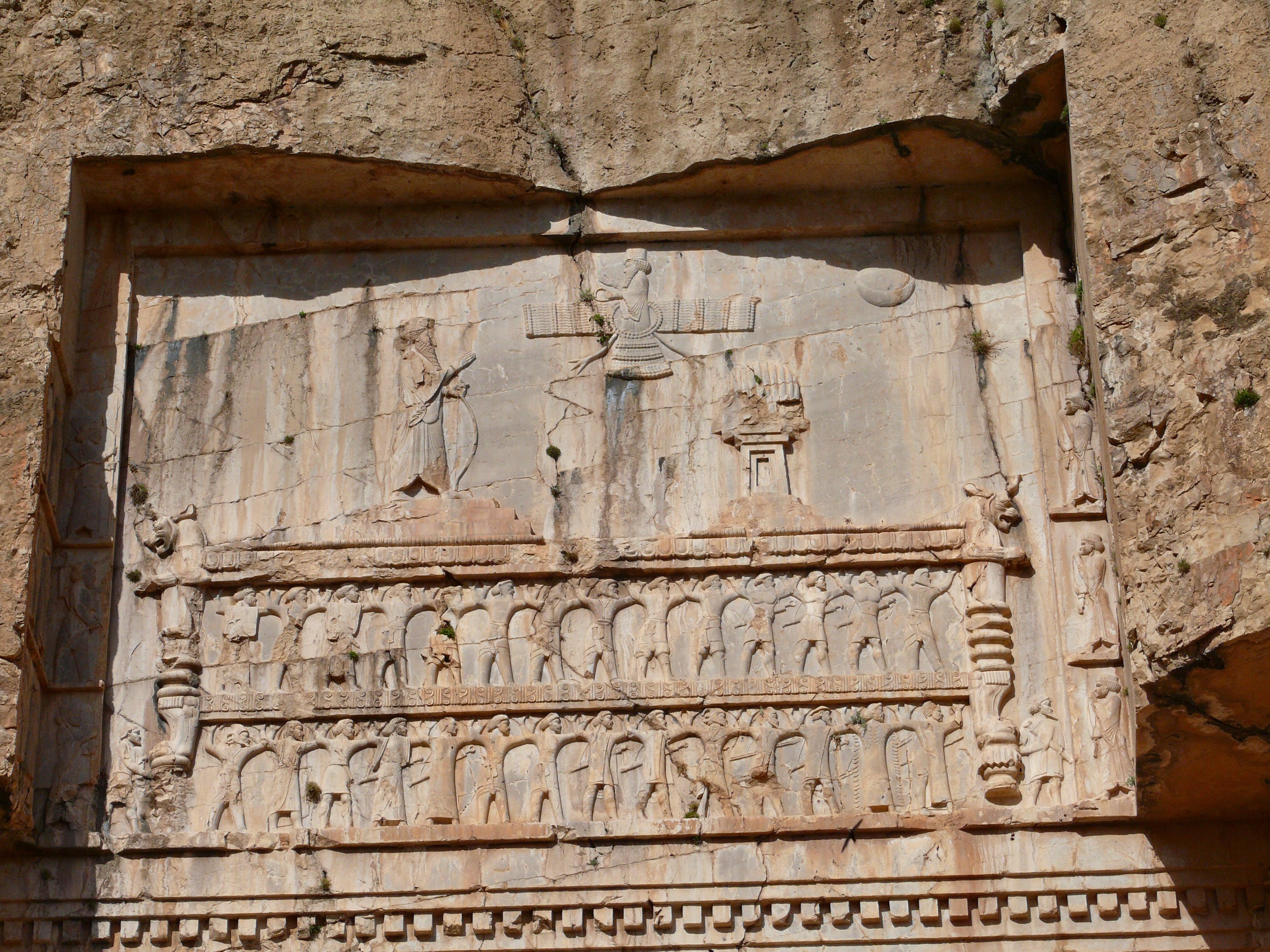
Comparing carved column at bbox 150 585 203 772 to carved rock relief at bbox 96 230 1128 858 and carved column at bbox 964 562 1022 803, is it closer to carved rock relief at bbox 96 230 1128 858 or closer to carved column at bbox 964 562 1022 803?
carved rock relief at bbox 96 230 1128 858

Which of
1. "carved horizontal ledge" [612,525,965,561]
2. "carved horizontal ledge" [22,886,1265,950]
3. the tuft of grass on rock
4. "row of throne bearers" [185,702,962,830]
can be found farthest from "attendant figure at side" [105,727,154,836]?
the tuft of grass on rock

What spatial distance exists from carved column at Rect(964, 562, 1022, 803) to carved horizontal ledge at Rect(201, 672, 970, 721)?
0.12m

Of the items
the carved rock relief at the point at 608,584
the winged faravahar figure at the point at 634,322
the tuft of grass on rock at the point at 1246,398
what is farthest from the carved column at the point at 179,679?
the tuft of grass on rock at the point at 1246,398

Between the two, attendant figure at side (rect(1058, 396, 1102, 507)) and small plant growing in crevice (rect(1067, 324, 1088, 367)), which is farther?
small plant growing in crevice (rect(1067, 324, 1088, 367))

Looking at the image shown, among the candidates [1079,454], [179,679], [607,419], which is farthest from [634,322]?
[179,679]

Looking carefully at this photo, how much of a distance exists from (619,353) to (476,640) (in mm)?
1796

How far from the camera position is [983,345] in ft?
35.4

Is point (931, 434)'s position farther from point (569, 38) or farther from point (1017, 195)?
point (569, 38)

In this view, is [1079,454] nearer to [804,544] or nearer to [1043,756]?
[804,544]

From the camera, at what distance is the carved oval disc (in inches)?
432

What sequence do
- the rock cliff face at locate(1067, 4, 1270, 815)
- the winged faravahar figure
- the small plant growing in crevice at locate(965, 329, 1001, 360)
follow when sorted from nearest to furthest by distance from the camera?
the rock cliff face at locate(1067, 4, 1270, 815)
the small plant growing in crevice at locate(965, 329, 1001, 360)
the winged faravahar figure

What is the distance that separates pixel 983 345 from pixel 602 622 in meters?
2.57

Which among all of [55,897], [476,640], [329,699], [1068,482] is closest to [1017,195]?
[1068,482]

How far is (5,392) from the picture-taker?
32.4 feet
